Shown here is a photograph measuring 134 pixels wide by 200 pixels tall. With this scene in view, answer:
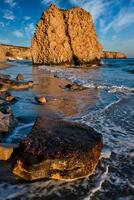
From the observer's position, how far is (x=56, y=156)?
5320 millimetres

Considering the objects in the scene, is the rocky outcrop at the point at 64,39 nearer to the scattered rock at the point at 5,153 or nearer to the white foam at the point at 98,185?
the scattered rock at the point at 5,153

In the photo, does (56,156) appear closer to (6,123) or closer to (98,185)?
(98,185)

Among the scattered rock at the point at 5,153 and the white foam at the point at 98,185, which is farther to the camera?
the scattered rock at the point at 5,153

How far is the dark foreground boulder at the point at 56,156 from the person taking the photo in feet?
17.3

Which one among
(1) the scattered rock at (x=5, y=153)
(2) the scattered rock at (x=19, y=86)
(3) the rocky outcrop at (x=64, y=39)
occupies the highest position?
(3) the rocky outcrop at (x=64, y=39)

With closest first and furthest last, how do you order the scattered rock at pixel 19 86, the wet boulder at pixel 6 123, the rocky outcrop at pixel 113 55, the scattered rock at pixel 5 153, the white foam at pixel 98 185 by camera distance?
the white foam at pixel 98 185
the scattered rock at pixel 5 153
the wet boulder at pixel 6 123
the scattered rock at pixel 19 86
the rocky outcrop at pixel 113 55

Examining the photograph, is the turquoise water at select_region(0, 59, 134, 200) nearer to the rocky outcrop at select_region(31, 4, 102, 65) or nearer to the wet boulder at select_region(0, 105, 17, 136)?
the wet boulder at select_region(0, 105, 17, 136)

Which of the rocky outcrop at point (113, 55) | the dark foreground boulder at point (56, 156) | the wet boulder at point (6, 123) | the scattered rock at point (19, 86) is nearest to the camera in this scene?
the dark foreground boulder at point (56, 156)

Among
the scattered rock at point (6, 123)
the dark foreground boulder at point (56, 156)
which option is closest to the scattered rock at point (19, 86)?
the scattered rock at point (6, 123)

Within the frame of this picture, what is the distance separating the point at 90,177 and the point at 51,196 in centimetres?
103

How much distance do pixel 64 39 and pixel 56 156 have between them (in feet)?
220

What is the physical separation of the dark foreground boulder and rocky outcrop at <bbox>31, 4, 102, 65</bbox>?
61822 millimetres

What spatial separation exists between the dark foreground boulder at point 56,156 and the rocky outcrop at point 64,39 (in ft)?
203

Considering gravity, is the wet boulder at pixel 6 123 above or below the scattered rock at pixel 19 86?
above
